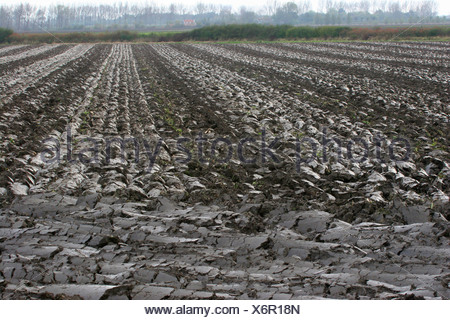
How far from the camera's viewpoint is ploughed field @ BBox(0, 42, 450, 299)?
11.1ft

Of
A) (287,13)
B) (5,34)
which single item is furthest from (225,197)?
(287,13)

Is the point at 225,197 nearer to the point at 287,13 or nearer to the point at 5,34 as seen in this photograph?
the point at 5,34

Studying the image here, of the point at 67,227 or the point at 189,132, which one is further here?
the point at 189,132

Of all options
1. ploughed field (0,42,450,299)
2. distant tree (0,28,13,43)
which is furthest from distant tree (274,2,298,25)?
ploughed field (0,42,450,299)

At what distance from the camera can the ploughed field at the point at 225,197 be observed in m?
3.37

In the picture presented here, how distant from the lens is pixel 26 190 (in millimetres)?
5387

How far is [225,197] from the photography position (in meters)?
5.16

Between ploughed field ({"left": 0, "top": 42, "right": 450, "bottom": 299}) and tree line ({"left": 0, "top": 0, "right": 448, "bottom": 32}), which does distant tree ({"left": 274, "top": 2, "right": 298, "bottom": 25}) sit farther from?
ploughed field ({"left": 0, "top": 42, "right": 450, "bottom": 299})

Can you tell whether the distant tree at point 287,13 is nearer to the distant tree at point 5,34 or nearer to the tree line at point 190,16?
the tree line at point 190,16

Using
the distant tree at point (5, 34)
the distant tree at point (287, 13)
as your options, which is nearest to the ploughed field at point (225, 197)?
the distant tree at point (5, 34)

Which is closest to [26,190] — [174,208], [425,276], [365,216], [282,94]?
[174,208]

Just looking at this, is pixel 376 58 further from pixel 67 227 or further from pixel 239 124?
pixel 67 227

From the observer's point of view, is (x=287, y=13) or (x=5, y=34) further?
(x=287, y=13)

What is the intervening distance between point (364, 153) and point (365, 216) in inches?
99.9
